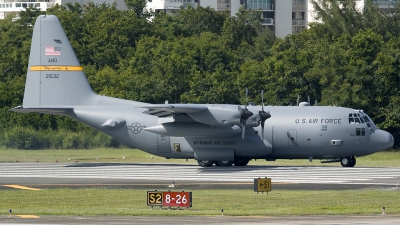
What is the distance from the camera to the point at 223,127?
1554 inches

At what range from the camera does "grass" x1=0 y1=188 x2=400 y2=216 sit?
23.4m

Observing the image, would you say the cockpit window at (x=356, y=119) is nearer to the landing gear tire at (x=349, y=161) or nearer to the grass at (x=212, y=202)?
the landing gear tire at (x=349, y=161)

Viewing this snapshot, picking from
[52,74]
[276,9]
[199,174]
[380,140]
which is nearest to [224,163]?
[199,174]

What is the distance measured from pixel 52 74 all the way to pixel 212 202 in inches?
756

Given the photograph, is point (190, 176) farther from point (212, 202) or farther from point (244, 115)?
point (212, 202)

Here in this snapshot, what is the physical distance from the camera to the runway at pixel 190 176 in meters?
32.2

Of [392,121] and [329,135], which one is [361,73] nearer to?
[392,121]

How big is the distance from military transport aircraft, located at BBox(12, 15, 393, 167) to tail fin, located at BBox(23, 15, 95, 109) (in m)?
0.05

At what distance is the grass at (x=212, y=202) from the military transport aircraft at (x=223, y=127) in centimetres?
938

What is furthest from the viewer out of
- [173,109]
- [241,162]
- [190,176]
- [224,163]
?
[241,162]

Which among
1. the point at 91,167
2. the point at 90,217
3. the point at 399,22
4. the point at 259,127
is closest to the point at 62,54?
the point at 91,167

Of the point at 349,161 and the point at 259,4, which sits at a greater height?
the point at 259,4

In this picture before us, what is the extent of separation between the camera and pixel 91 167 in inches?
1630

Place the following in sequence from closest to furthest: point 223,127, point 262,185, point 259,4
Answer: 1. point 262,185
2. point 223,127
3. point 259,4
